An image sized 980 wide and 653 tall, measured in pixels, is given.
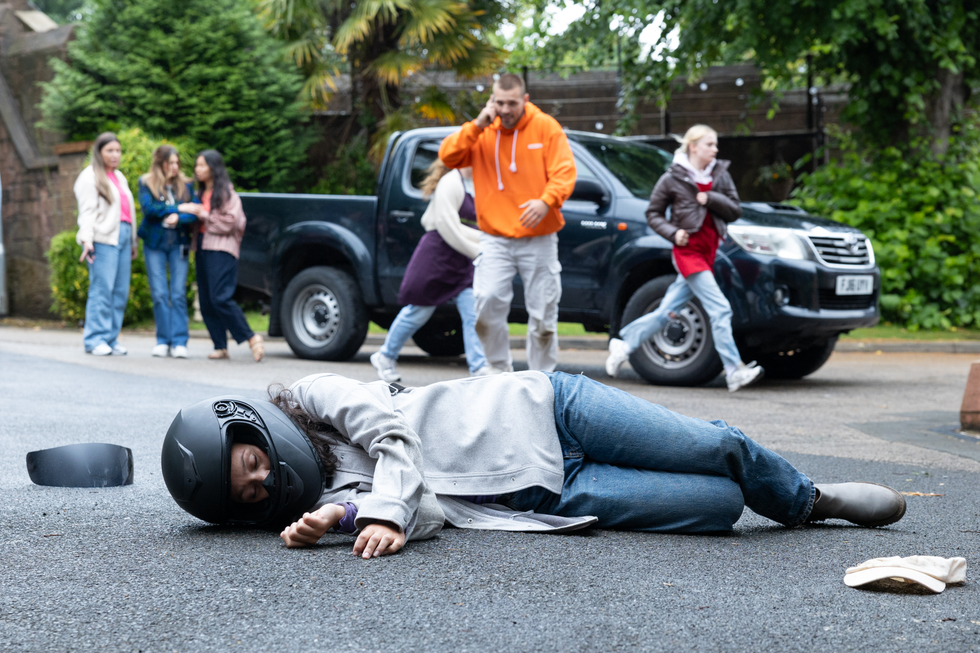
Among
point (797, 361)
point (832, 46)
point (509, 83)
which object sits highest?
point (832, 46)

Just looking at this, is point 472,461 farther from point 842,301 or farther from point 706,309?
point 842,301

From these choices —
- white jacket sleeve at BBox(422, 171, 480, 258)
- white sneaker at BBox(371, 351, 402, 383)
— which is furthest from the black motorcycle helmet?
white sneaker at BBox(371, 351, 402, 383)

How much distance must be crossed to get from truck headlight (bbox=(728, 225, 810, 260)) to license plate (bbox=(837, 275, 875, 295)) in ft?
1.24

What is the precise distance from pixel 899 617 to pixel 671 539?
93 centimetres

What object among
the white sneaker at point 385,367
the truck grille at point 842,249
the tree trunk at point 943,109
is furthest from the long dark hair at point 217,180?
the tree trunk at point 943,109

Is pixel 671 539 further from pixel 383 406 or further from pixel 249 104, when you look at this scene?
pixel 249 104

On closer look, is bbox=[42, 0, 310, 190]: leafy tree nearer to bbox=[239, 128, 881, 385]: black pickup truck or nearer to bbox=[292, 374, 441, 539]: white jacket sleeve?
bbox=[239, 128, 881, 385]: black pickup truck

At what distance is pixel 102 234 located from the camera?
10391 millimetres

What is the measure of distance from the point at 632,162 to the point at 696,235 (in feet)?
5.13

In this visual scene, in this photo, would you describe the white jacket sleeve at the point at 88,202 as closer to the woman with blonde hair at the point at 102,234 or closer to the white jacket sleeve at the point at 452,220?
the woman with blonde hair at the point at 102,234

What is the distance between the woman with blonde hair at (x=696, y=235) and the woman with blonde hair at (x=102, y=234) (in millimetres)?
5109

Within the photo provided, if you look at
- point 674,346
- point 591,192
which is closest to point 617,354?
point 674,346

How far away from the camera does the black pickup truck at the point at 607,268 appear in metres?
8.23

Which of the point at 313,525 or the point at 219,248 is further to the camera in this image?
the point at 219,248
